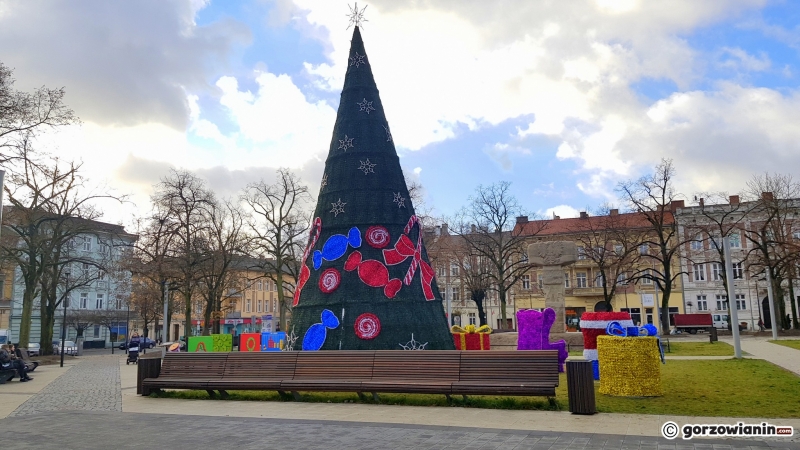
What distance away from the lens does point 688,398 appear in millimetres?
9836

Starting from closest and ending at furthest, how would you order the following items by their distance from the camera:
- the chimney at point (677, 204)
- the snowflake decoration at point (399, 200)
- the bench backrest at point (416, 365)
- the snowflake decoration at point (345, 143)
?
the bench backrest at point (416, 365), the snowflake decoration at point (399, 200), the snowflake decoration at point (345, 143), the chimney at point (677, 204)

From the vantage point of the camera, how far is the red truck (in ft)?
146

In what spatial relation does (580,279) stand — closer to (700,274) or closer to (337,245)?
(700,274)

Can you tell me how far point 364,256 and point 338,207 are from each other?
1503mm

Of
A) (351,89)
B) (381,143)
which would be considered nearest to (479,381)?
(381,143)

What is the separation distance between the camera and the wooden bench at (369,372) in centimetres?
916

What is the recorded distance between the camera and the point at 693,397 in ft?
32.6

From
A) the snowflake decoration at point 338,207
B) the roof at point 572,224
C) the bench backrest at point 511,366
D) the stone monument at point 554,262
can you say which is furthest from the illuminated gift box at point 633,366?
the roof at point 572,224

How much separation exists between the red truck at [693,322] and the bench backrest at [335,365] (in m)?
41.3

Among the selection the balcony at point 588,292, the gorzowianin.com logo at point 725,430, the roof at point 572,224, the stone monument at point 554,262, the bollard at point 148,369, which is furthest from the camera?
the roof at point 572,224

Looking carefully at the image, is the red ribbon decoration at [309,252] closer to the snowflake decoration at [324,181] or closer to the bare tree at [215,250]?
the snowflake decoration at [324,181]

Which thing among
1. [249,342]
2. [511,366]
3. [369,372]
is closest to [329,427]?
[369,372]

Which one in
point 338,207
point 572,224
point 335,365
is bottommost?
point 335,365

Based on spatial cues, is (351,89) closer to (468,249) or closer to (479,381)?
(479,381)
